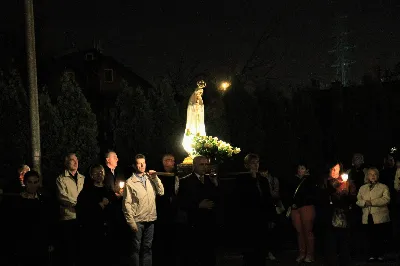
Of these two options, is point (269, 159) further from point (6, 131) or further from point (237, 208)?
point (237, 208)

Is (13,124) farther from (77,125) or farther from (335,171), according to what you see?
(335,171)

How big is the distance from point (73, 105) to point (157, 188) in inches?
389

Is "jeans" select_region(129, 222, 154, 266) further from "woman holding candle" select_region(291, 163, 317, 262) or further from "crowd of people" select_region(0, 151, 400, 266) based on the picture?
"woman holding candle" select_region(291, 163, 317, 262)

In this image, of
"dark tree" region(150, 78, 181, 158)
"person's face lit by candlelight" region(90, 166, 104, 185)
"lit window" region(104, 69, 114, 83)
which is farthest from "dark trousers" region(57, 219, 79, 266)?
"lit window" region(104, 69, 114, 83)

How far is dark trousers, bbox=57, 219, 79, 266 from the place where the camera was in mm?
10445

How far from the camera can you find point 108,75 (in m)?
45.5

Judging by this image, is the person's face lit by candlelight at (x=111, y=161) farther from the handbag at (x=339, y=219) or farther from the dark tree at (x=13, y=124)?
the dark tree at (x=13, y=124)

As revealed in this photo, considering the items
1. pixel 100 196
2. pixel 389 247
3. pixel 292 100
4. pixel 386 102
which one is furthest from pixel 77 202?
pixel 386 102

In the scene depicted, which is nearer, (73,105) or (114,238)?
(114,238)

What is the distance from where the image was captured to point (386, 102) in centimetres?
2588

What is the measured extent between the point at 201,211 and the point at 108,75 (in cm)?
3721

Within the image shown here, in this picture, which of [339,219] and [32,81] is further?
[32,81]

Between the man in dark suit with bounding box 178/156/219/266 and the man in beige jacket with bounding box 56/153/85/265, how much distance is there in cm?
225

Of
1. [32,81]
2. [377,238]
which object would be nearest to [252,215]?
[377,238]
